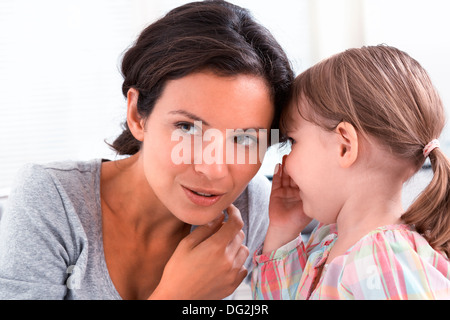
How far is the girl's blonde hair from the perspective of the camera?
4.01 feet

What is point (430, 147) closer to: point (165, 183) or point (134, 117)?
point (165, 183)

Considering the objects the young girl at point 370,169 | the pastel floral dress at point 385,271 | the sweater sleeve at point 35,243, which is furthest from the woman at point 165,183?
the pastel floral dress at point 385,271

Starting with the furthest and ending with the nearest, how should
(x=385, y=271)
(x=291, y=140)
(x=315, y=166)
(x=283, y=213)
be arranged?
(x=283, y=213) < (x=291, y=140) < (x=315, y=166) < (x=385, y=271)

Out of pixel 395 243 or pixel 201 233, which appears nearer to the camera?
pixel 395 243

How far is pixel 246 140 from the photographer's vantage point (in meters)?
1.29

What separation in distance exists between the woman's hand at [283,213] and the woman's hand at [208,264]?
88mm

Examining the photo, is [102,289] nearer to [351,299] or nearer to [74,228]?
[74,228]

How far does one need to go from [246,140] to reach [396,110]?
35 cm

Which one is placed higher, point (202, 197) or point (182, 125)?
point (182, 125)

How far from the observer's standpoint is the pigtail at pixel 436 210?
1.20m

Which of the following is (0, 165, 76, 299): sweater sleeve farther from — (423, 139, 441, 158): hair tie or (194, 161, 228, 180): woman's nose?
(423, 139, 441, 158): hair tie

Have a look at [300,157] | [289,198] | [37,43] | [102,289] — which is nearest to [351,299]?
[300,157]

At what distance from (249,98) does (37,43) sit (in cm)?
205

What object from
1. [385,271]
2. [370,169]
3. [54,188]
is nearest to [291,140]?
[370,169]
